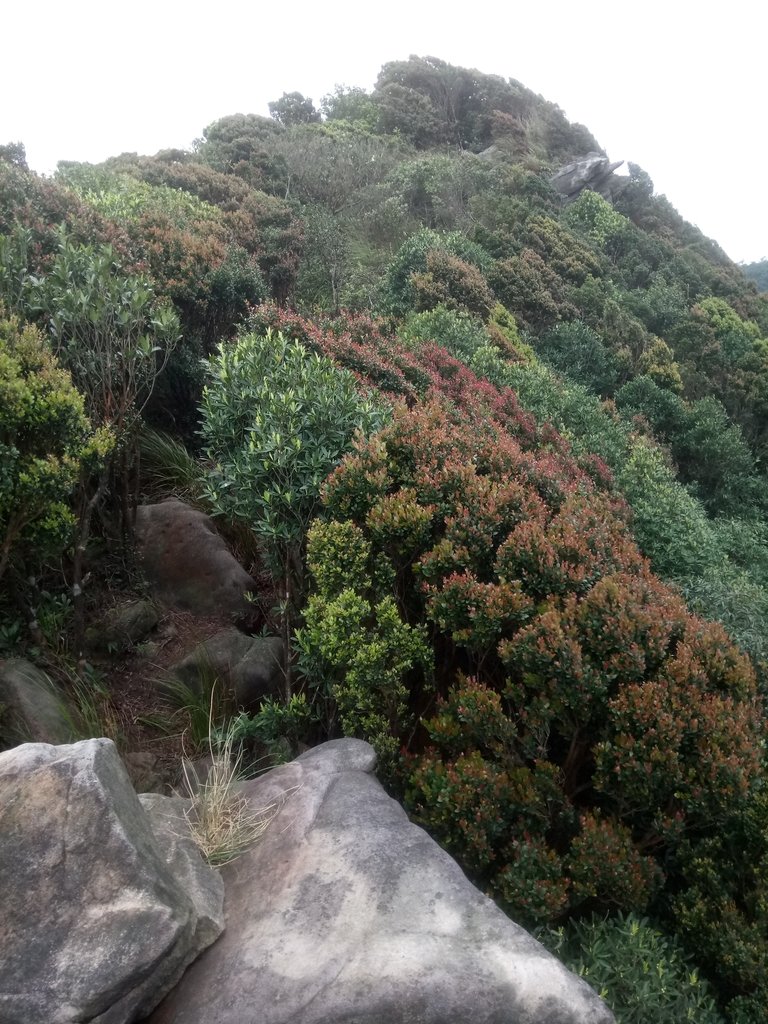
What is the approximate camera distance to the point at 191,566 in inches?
261

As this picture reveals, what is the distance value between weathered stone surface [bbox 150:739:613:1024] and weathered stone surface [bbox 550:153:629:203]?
3431 centimetres

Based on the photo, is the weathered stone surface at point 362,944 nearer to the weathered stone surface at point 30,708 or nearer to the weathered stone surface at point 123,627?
the weathered stone surface at point 30,708

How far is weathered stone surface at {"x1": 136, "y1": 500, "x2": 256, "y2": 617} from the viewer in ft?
21.4

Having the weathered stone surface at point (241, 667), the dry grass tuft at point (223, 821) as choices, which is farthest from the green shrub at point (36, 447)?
the dry grass tuft at point (223, 821)

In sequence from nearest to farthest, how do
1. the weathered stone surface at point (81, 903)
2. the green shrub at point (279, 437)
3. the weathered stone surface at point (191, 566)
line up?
the weathered stone surface at point (81, 903) → the green shrub at point (279, 437) → the weathered stone surface at point (191, 566)

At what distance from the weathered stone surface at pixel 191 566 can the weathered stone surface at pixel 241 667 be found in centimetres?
74

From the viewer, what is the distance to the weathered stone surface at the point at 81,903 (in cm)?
266

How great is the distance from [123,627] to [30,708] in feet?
4.68

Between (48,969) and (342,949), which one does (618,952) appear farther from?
(48,969)

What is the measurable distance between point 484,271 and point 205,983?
18970mm

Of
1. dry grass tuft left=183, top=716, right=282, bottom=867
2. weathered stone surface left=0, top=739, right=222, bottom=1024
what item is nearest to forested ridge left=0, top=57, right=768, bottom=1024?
dry grass tuft left=183, top=716, right=282, bottom=867

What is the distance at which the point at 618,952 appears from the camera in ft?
11.5

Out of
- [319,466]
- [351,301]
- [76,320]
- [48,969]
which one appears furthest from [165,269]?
[48,969]

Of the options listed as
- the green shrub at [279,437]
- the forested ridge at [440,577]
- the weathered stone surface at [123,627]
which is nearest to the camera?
the forested ridge at [440,577]
